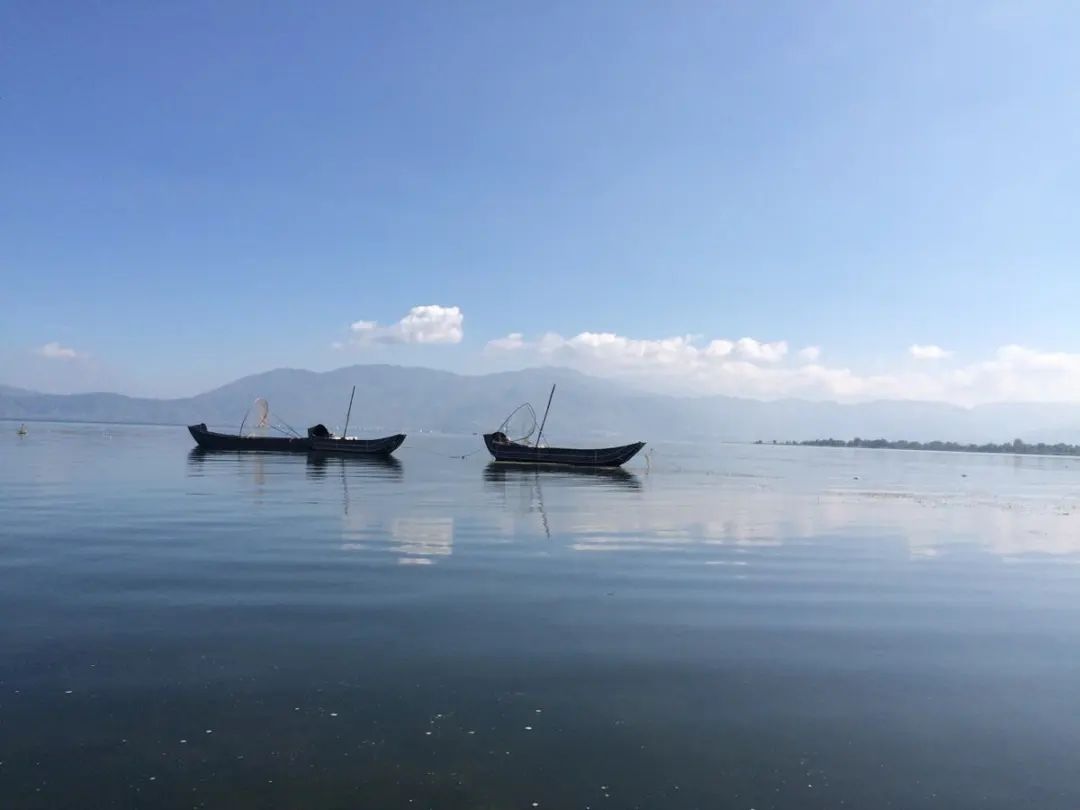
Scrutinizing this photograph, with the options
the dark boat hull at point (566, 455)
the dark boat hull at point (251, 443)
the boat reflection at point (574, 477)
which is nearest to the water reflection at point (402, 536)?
the boat reflection at point (574, 477)

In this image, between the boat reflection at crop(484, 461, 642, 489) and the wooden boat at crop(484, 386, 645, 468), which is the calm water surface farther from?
the wooden boat at crop(484, 386, 645, 468)

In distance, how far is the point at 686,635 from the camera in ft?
41.0

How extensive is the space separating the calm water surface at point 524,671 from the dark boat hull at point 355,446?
5816 cm

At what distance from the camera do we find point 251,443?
8900 cm

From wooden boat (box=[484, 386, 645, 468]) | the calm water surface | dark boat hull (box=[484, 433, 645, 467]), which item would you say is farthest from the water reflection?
dark boat hull (box=[484, 433, 645, 467])

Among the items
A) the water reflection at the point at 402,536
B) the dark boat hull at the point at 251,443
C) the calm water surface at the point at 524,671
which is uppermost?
the dark boat hull at the point at 251,443

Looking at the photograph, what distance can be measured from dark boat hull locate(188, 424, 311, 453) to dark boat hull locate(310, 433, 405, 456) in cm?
411

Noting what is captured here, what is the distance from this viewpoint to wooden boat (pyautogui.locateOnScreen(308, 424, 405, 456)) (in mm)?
82375

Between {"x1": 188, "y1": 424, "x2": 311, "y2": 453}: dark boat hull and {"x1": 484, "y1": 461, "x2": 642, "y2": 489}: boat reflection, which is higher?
{"x1": 188, "y1": 424, "x2": 311, "y2": 453}: dark boat hull

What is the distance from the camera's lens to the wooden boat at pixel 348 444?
8238cm

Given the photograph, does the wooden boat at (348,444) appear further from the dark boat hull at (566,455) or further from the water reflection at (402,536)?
the water reflection at (402,536)

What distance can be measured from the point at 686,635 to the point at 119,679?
846 centimetres

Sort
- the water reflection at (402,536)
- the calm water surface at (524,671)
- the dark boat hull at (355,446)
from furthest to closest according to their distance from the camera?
the dark boat hull at (355,446) < the water reflection at (402,536) < the calm water surface at (524,671)

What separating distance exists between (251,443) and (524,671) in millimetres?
85979
